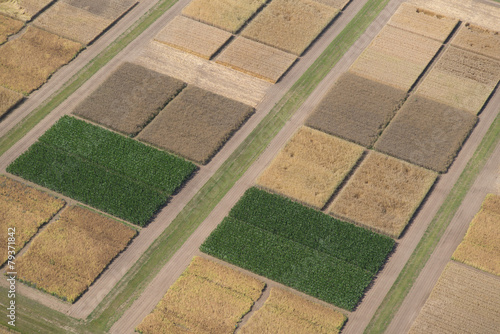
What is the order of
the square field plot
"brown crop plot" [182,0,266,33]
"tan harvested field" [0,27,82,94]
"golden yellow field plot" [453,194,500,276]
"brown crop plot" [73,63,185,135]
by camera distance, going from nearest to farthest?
"golden yellow field plot" [453,194,500,276]
the square field plot
"brown crop plot" [73,63,185,135]
"tan harvested field" [0,27,82,94]
"brown crop plot" [182,0,266,33]

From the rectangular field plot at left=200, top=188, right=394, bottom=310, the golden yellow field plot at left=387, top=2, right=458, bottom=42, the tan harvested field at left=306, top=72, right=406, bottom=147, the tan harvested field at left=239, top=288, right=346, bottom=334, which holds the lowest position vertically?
the tan harvested field at left=239, top=288, right=346, bottom=334

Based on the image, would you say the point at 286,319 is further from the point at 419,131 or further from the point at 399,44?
the point at 399,44

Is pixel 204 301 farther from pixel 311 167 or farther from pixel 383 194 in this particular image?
pixel 383 194

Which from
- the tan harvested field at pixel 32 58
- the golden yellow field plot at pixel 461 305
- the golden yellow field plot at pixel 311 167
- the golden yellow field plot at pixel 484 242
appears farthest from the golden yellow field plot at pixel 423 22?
the tan harvested field at pixel 32 58

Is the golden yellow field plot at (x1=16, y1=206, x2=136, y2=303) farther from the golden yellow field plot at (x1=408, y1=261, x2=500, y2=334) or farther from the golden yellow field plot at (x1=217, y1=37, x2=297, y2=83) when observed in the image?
the golden yellow field plot at (x1=408, y1=261, x2=500, y2=334)

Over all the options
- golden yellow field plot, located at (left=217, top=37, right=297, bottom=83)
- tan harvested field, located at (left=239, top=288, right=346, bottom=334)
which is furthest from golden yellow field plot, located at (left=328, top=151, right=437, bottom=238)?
golden yellow field plot, located at (left=217, top=37, right=297, bottom=83)

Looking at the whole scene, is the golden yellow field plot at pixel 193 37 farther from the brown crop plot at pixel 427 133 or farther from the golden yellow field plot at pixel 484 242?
the golden yellow field plot at pixel 484 242
